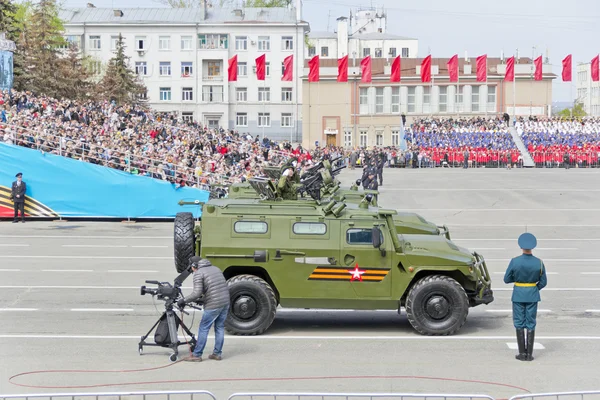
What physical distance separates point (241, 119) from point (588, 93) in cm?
8202

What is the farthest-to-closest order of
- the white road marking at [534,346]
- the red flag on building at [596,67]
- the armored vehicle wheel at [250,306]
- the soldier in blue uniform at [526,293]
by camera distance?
the red flag on building at [596,67]
the armored vehicle wheel at [250,306]
the white road marking at [534,346]
the soldier in blue uniform at [526,293]

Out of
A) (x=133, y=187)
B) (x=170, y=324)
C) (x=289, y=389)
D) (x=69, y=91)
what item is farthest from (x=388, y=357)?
(x=69, y=91)

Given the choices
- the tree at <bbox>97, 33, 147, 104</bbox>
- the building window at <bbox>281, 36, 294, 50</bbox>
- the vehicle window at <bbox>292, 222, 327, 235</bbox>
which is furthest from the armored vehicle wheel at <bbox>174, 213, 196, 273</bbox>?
the building window at <bbox>281, 36, 294, 50</bbox>

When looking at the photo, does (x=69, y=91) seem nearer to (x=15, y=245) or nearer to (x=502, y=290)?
(x=15, y=245)

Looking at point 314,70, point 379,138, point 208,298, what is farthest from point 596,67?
point 208,298

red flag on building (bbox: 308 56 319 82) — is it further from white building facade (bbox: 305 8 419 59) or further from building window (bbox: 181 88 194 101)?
white building facade (bbox: 305 8 419 59)

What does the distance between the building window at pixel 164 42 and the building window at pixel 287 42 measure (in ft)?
35.8

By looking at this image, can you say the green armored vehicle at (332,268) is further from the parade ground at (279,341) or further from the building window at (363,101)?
the building window at (363,101)

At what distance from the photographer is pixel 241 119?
90.1m

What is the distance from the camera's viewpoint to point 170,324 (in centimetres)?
1240

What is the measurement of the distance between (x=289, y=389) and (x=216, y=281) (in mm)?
1945

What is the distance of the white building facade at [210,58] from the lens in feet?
291

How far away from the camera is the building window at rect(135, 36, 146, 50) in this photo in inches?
3516

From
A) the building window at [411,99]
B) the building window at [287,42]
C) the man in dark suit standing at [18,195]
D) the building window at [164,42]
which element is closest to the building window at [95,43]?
the building window at [164,42]
